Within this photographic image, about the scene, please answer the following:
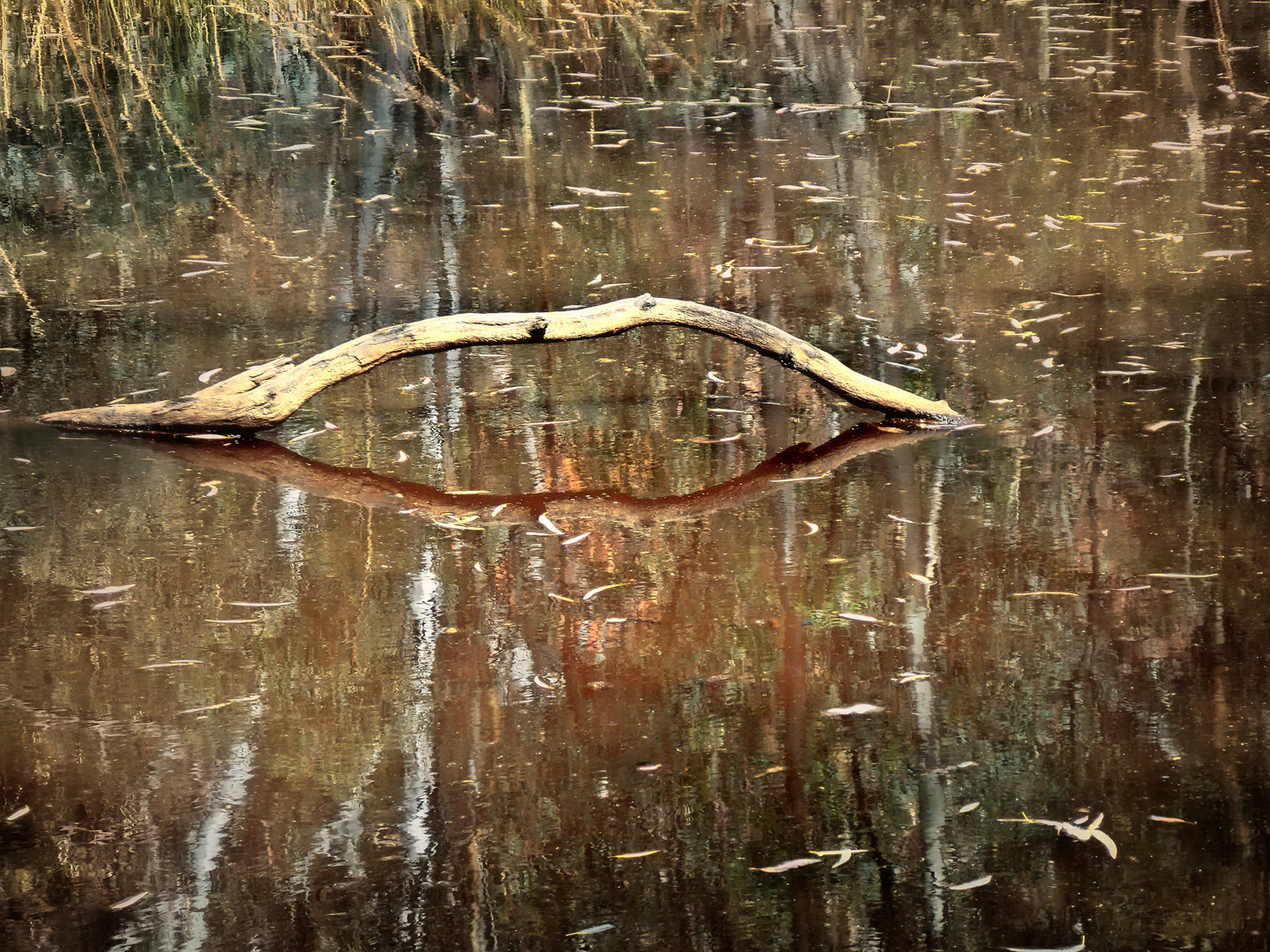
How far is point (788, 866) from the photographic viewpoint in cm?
337

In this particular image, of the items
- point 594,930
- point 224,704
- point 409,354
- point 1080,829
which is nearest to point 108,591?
point 224,704

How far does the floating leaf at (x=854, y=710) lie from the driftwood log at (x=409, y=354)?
2.07 m

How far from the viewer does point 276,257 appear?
26.0 feet

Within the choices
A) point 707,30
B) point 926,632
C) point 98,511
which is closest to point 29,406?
point 98,511

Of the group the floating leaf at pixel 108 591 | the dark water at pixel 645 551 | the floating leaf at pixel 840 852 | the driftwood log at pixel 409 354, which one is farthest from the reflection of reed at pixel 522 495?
the floating leaf at pixel 840 852

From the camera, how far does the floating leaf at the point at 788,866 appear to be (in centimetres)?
336

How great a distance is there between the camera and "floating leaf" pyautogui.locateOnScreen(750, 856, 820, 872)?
336 cm

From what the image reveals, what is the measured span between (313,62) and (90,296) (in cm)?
545

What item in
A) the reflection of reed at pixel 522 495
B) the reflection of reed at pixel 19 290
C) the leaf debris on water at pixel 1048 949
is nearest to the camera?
the leaf debris on water at pixel 1048 949

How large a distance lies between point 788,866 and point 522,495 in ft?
7.49

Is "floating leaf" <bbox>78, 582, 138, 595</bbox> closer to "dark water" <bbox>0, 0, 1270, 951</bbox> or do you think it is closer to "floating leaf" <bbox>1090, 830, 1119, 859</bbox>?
"dark water" <bbox>0, 0, 1270, 951</bbox>

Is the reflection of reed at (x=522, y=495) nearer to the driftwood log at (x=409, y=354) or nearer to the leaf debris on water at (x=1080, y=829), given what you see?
the driftwood log at (x=409, y=354)

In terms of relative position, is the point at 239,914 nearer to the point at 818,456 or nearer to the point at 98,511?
the point at 98,511

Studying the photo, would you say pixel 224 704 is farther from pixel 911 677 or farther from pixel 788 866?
pixel 911 677
